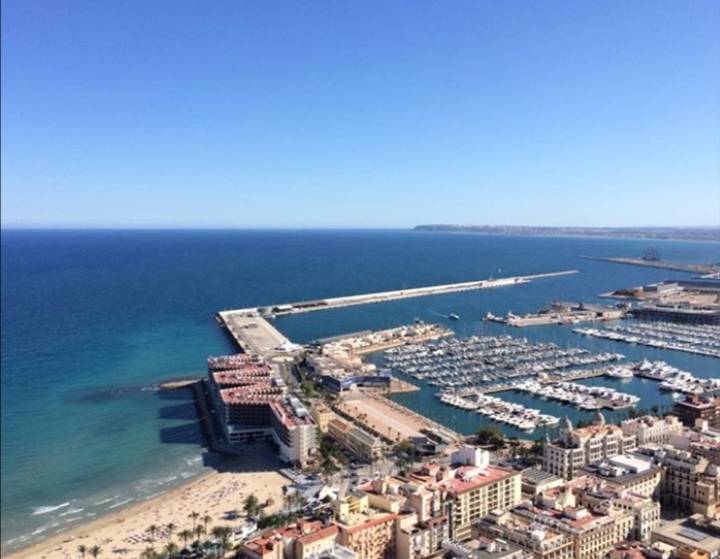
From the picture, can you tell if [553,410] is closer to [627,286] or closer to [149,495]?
[149,495]

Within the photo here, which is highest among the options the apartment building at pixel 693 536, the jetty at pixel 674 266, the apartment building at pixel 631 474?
the jetty at pixel 674 266

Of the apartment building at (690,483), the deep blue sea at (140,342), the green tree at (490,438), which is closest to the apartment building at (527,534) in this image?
the apartment building at (690,483)

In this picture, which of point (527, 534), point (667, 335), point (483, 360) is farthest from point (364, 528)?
point (667, 335)

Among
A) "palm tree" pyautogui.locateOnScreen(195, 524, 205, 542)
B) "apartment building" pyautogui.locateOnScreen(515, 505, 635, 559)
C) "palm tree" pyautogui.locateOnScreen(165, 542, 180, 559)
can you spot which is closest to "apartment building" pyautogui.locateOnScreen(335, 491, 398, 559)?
"apartment building" pyautogui.locateOnScreen(515, 505, 635, 559)

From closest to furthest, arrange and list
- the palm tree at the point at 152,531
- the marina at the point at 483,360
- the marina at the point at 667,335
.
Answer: the palm tree at the point at 152,531
the marina at the point at 483,360
the marina at the point at 667,335

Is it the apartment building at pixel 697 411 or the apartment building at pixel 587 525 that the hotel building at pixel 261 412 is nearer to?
the apartment building at pixel 587 525

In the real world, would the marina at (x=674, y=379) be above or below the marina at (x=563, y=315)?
below
